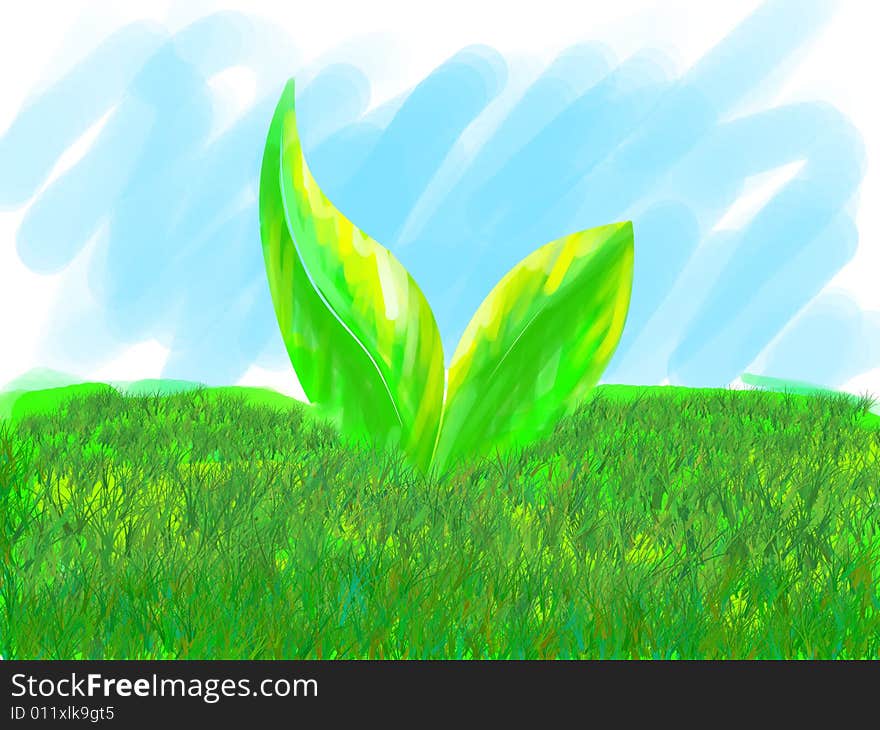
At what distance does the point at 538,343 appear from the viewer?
279 centimetres

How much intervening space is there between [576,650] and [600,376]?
5.03ft

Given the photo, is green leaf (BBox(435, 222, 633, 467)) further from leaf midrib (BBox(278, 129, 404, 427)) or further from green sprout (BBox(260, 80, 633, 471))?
leaf midrib (BBox(278, 129, 404, 427))

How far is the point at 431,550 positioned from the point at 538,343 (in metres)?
1.15

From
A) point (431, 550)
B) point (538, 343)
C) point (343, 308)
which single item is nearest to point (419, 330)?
point (343, 308)

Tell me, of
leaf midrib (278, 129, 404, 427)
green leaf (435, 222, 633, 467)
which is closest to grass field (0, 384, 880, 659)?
green leaf (435, 222, 633, 467)

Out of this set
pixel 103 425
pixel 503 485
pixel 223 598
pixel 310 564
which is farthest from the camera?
pixel 103 425

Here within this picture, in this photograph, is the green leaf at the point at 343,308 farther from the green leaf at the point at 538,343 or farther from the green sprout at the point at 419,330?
the green leaf at the point at 538,343

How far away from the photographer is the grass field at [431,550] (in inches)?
56.0

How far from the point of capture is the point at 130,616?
1455 millimetres

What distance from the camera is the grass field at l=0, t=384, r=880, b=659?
4.67ft

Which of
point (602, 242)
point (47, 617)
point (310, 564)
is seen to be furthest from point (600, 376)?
point (47, 617)

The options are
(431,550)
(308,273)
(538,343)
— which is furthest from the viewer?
(538,343)

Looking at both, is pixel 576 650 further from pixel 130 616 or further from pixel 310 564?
pixel 130 616

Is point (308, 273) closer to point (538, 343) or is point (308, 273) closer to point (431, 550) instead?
point (538, 343)
